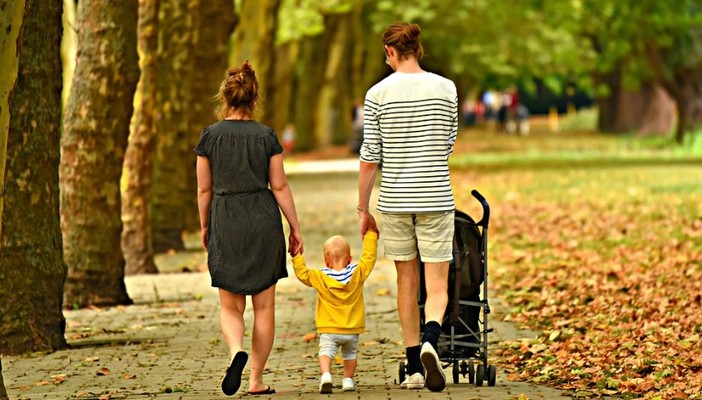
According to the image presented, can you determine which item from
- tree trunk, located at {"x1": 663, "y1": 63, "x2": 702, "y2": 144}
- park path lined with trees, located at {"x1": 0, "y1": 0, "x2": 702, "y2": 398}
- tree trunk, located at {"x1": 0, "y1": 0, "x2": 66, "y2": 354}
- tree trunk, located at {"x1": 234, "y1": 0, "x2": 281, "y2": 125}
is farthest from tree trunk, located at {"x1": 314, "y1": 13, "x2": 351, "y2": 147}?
tree trunk, located at {"x1": 0, "y1": 0, "x2": 66, "y2": 354}

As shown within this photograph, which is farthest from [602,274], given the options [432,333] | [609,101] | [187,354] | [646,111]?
[609,101]

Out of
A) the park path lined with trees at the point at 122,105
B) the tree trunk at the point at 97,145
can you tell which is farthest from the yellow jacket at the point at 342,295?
the tree trunk at the point at 97,145

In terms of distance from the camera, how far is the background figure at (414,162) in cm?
918

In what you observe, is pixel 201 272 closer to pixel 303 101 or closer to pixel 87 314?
pixel 87 314

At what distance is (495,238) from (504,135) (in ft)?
180

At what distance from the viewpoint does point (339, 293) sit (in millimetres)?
9234

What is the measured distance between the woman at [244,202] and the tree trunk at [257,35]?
76.3ft

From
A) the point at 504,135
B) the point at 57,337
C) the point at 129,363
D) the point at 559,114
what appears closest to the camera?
the point at 129,363

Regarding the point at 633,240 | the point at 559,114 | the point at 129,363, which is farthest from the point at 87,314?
the point at 559,114

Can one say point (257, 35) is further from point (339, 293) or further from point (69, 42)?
point (339, 293)

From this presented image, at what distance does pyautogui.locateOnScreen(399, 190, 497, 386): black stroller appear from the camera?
942 cm

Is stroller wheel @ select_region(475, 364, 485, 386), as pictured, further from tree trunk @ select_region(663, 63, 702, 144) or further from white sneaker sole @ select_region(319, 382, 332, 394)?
tree trunk @ select_region(663, 63, 702, 144)

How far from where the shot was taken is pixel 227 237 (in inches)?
364

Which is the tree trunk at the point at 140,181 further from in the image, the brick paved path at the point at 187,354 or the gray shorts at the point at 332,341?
the gray shorts at the point at 332,341
